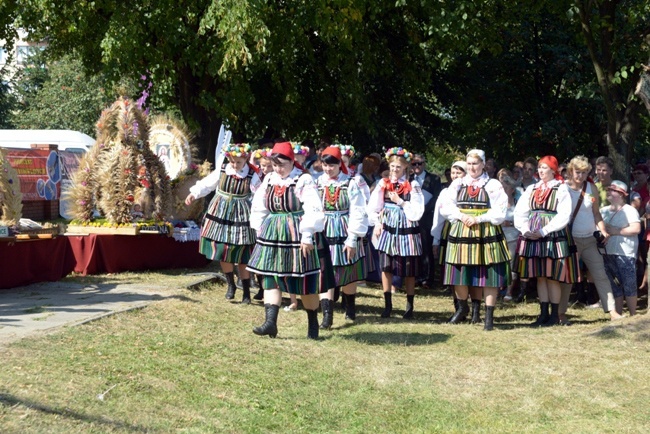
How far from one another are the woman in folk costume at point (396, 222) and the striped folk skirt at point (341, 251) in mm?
635

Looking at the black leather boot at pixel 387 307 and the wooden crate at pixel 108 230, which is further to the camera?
the wooden crate at pixel 108 230

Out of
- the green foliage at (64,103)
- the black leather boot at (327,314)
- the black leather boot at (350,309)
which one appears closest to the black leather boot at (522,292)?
the black leather boot at (350,309)

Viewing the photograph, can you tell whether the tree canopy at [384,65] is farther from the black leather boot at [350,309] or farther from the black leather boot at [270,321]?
the black leather boot at [270,321]

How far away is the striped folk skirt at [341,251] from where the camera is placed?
395 inches

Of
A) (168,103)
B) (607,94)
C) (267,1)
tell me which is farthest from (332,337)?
(168,103)

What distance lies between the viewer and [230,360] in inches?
302

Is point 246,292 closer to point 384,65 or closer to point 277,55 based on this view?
point 277,55

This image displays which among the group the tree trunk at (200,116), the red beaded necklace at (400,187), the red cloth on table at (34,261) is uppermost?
the tree trunk at (200,116)

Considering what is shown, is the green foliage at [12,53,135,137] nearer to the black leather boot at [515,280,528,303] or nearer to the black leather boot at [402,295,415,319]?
the black leather boot at [515,280,528,303]

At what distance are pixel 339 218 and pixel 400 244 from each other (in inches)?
39.0

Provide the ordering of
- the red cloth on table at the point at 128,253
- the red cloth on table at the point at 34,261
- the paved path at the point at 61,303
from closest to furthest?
the paved path at the point at 61,303
the red cloth on table at the point at 34,261
the red cloth on table at the point at 128,253

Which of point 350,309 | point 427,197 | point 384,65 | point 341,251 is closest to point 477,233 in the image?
point 341,251

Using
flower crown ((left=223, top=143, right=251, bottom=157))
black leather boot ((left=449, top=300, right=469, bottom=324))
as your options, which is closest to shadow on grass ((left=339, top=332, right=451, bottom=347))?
black leather boot ((left=449, top=300, right=469, bottom=324))

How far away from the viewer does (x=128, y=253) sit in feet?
41.9
